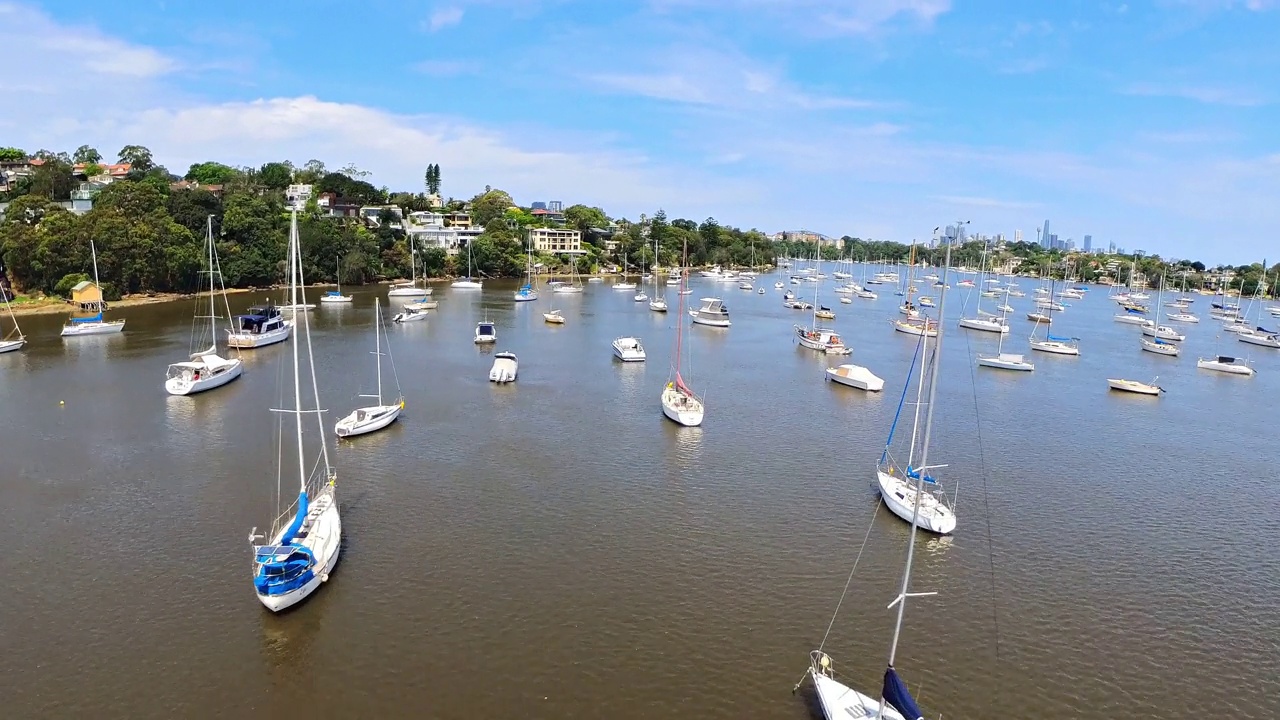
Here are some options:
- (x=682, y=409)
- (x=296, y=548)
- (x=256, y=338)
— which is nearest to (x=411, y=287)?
(x=256, y=338)

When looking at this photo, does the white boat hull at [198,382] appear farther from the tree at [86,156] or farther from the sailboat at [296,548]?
the tree at [86,156]

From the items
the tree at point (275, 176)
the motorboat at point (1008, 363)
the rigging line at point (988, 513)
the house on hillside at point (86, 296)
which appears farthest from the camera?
the tree at point (275, 176)

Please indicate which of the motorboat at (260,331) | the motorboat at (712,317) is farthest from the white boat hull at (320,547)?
the motorboat at (712,317)

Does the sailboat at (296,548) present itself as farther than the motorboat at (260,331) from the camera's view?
No

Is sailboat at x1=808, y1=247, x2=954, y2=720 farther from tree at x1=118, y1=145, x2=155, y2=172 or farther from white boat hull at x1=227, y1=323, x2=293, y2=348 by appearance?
tree at x1=118, y1=145, x2=155, y2=172

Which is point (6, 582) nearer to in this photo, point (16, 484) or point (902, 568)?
point (16, 484)

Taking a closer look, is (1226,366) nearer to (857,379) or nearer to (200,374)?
(857,379)
